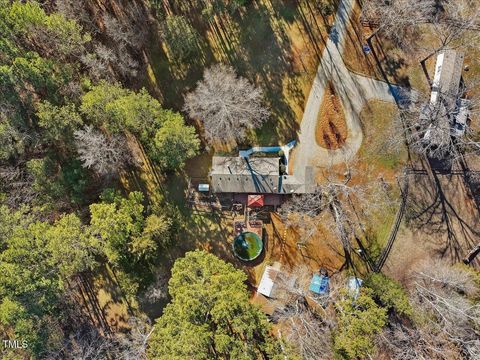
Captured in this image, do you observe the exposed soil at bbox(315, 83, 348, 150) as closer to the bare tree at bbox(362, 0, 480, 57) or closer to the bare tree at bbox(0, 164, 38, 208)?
the bare tree at bbox(362, 0, 480, 57)

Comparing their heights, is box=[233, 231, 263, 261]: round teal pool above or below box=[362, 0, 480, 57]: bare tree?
below

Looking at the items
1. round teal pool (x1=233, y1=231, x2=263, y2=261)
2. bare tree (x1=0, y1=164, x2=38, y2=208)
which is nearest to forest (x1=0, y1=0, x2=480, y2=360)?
bare tree (x1=0, y1=164, x2=38, y2=208)

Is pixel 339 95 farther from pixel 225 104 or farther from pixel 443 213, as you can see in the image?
pixel 443 213

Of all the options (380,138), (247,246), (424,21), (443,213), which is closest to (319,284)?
(247,246)

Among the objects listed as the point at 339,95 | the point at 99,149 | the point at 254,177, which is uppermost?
the point at 99,149

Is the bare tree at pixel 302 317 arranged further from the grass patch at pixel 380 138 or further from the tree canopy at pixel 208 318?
the grass patch at pixel 380 138

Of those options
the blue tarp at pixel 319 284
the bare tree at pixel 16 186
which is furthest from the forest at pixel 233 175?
the blue tarp at pixel 319 284

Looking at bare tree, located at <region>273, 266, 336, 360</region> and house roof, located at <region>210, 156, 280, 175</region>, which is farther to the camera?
house roof, located at <region>210, 156, 280, 175</region>
